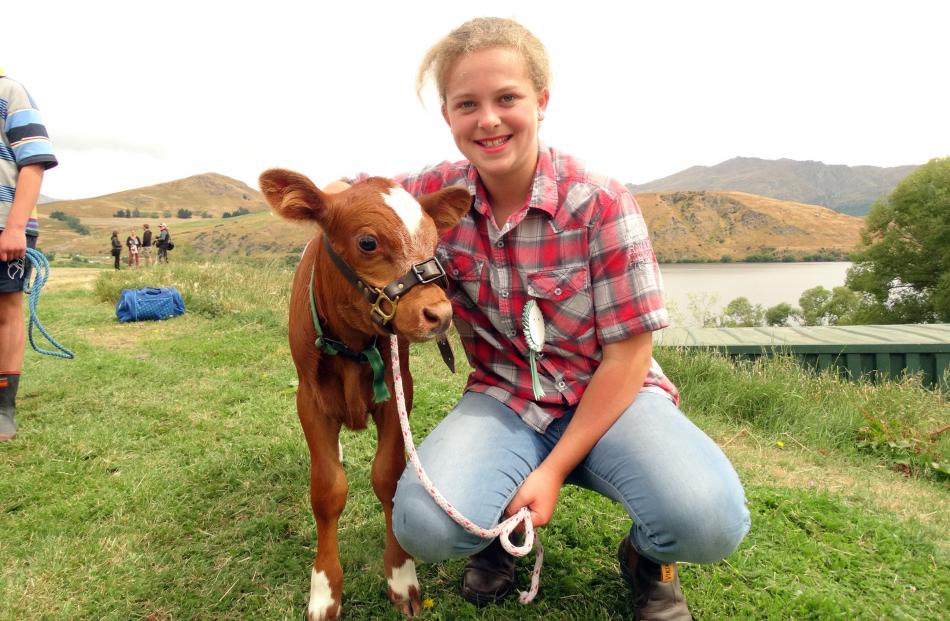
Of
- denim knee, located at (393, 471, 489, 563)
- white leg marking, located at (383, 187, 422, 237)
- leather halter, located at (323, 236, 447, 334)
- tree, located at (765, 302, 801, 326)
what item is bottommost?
tree, located at (765, 302, 801, 326)

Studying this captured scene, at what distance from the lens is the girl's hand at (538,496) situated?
2229mm

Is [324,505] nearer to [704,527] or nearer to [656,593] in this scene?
[656,593]

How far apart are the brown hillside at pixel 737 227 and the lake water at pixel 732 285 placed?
6560 millimetres

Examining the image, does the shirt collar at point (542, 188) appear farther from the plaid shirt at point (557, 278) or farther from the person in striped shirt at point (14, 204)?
the person in striped shirt at point (14, 204)

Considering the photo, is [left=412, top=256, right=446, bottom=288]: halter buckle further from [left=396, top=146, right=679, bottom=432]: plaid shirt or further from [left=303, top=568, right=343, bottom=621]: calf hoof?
[left=303, top=568, right=343, bottom=621]: calf hoof

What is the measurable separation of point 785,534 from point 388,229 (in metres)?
2.64

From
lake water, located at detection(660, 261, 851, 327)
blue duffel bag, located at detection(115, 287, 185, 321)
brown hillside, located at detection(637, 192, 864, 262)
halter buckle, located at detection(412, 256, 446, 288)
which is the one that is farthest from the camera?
brown hillside, located at detection(637, 192, 864, 262)

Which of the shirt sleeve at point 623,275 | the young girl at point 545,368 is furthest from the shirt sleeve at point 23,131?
the shirt sleeve at point 623,275

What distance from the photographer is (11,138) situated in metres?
4.11

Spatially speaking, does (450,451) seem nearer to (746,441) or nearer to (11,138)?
(746,441)

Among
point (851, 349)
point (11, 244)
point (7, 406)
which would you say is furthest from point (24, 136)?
point (851, 349)

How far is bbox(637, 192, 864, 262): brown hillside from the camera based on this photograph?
55062mm

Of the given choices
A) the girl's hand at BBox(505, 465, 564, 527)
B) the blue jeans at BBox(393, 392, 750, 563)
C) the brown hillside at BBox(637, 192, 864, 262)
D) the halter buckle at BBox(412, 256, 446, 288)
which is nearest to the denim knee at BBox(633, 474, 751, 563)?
the blue jeans at BBox(393, 392, 750, 563)

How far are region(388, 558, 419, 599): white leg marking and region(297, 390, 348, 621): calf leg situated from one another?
0.77ft
